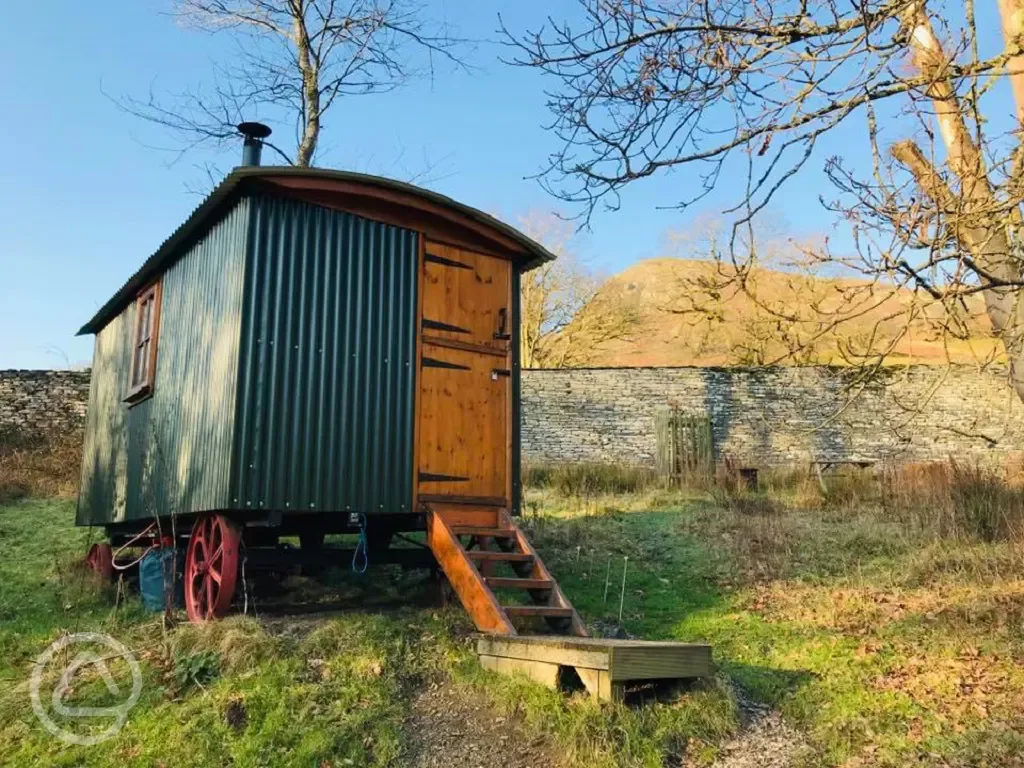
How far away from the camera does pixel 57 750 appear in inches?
202

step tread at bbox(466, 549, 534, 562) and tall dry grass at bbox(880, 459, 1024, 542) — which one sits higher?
tall dry grass at bbox(880, 459, 1024, 542)

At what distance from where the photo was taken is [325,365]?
7348 millimetres

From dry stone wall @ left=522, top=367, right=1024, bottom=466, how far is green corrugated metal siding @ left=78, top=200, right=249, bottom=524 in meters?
11.2

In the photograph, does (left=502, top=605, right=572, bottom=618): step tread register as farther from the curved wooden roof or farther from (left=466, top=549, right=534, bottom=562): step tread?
the curved wooden roof

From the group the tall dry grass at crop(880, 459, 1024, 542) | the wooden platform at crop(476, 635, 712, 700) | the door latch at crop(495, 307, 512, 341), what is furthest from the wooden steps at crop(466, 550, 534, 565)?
the tall dry grass at crop(880, 459, 1024, 542)

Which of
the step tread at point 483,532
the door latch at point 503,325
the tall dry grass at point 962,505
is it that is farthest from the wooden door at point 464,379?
the tall dry grass at point 962,505

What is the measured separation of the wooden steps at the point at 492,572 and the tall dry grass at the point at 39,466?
398 inches

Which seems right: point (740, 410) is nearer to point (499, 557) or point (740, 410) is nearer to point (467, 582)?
point (499, 557)

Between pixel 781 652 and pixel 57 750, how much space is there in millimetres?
5027

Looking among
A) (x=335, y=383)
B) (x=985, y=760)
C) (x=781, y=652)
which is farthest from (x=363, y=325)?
(x=985, y=760)

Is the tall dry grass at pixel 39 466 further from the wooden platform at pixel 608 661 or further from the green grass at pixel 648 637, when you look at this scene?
the wooden platform at pixel 608 661

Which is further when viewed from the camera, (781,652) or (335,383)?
(335,383)

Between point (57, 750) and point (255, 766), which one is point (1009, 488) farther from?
point (57, 750)

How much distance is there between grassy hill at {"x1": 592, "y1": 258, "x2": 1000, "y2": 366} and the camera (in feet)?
17.2
